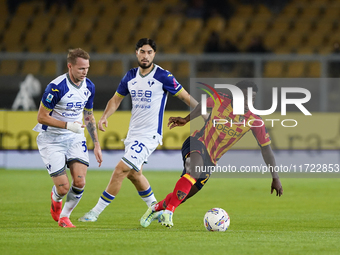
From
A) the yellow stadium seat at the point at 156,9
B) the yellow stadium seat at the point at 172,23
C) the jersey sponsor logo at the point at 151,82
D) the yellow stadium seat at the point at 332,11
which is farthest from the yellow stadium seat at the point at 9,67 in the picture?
the yellow stadium seat at the point at 332,11

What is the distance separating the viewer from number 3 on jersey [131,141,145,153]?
7261mm

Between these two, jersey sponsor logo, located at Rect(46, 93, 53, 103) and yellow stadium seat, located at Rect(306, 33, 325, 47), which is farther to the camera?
yellow stadium seat, located at Rect(306, 33, 325, 47)

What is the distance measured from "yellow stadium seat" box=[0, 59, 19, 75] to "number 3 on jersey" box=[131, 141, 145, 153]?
852 centimetres

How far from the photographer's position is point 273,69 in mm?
14727

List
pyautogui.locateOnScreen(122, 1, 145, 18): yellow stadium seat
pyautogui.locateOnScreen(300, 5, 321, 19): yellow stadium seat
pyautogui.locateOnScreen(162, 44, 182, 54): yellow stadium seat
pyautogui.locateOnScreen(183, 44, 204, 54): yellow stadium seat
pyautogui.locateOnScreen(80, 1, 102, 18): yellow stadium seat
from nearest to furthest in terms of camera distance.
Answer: pyautogui.locateOnScreen(162, 44, 182, 54): yellow stadium seat
pyautogui.locateOnScreen(183, 44, 204, 54): yellow stadium seat
pyautogui.locateOnScreen(300, 5, 321, 19): yellow stadium seat
pyautogui.locateOnScreen(122, 1, 145, 18): yellow stadium seat
pyautogui.locateOnScreen(80, 1, 102, 18): yellow stadium seat

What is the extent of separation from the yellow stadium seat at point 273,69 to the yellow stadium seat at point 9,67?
642 cm

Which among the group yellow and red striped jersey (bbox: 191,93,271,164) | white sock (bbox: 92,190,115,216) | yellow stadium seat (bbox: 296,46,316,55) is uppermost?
yellow stadium seat (bbox: 296,46,316,55)

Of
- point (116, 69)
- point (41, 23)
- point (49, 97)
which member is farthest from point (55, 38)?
point (49, 97)

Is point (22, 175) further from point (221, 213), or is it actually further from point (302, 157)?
point (221, 213)

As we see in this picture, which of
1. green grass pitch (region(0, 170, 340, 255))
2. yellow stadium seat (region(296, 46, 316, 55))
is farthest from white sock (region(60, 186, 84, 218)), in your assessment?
yellow stadium seat (region(296, 46, 316, 55))

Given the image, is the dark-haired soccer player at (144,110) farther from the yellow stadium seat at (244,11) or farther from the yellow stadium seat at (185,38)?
the yellow stadium seat at (244,11)

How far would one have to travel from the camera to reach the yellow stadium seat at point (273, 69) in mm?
14609

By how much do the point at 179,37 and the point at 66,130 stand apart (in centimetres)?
1270

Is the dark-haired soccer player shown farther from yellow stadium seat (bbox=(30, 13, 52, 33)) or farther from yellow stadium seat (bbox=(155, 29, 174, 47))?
yellow stadium seat (bbox=(30, 13, 52, 33))
